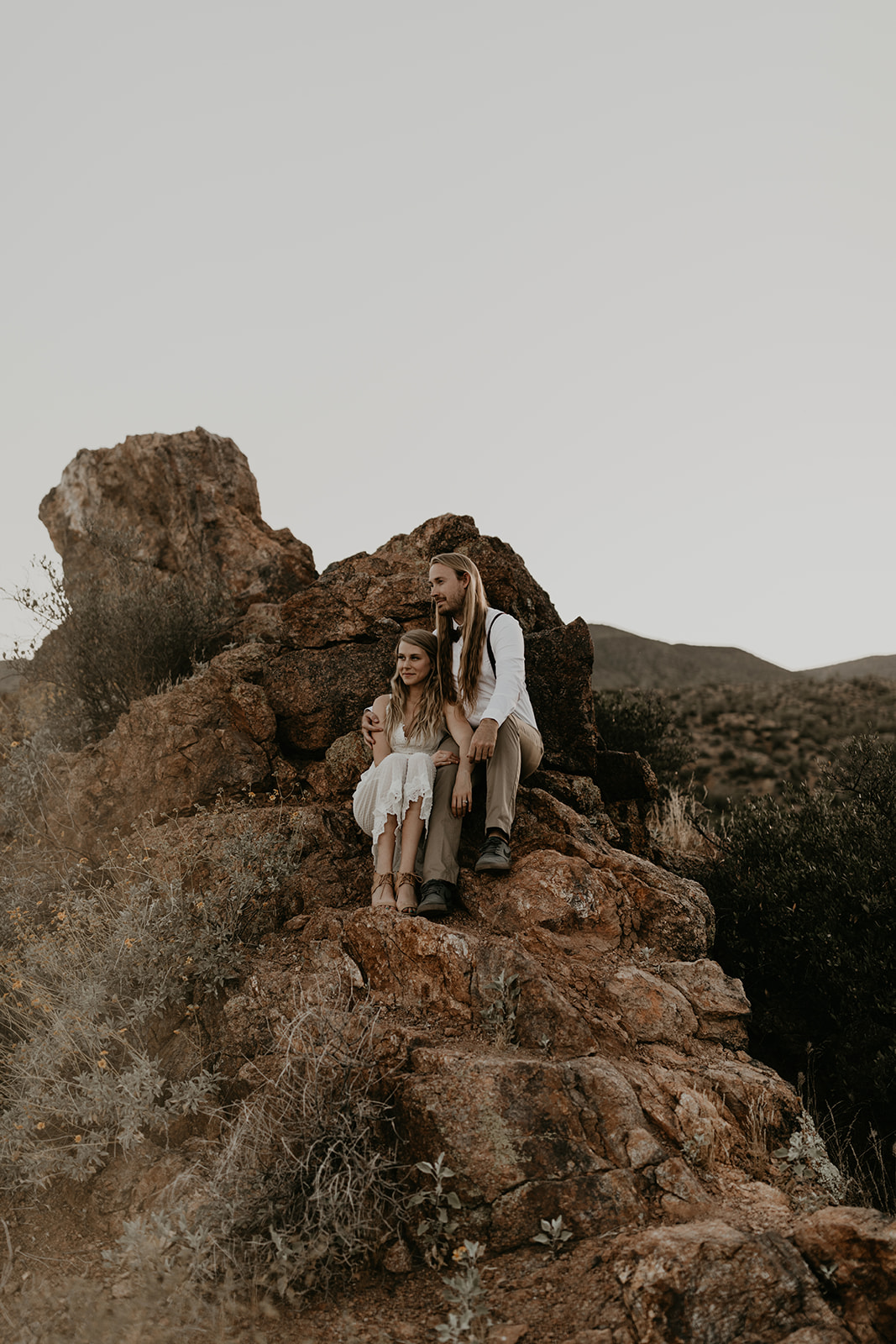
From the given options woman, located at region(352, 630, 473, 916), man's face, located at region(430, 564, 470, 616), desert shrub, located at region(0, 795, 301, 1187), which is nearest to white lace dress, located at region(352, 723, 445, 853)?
woman, located at region(352, 630, 473, 916)

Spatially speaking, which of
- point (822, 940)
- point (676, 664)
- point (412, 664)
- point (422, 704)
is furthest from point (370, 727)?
point (676, 664)

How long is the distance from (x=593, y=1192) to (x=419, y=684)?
2825 mm

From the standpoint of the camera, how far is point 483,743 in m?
4.40

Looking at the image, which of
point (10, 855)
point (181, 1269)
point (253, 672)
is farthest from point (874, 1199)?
point (10, 855)

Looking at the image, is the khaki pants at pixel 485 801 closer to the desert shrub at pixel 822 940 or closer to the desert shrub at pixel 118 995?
Answer: the desert shrub at pixel 118 995

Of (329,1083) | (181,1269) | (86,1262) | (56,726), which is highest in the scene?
(56,726)

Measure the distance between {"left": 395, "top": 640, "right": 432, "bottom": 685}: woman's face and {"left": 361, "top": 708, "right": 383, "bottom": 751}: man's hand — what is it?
0.29 meters

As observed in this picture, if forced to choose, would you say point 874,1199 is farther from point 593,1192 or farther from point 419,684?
point 419,684

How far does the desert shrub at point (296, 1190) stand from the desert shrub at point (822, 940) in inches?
104

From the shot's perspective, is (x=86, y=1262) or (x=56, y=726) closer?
(x=86, y=1262)

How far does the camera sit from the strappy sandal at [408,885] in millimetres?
4145

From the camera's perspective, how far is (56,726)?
714 cm

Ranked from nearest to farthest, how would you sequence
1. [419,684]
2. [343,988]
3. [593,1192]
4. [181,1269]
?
[181,1269] → [593,1192] → [343,988] → [419,684]

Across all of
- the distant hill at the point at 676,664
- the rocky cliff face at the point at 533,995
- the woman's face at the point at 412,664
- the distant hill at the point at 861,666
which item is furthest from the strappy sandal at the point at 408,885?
the distant hill at the point at 861,666
